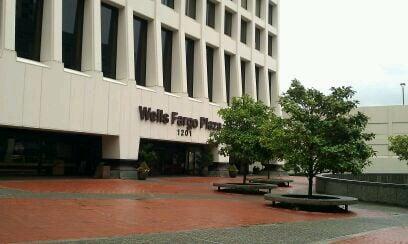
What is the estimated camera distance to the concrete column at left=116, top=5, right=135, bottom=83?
107 feet

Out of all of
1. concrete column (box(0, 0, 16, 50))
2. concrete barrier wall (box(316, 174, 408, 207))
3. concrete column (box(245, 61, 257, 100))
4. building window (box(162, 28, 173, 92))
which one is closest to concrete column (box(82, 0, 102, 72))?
concrete column (box(0, 0, 16, 50))

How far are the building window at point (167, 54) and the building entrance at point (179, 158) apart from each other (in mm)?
5109

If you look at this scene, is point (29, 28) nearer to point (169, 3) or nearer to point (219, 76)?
point (169, 3)

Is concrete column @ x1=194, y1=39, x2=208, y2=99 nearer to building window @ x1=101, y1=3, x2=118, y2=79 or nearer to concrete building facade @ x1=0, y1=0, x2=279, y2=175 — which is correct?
concrete building facade @ x1=0, y1=0, x2=279, y2=175

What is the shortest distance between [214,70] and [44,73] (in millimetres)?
19889

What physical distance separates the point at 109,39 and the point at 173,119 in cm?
746

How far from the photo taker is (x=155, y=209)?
16031 mm

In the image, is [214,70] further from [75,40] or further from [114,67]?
[75,40]

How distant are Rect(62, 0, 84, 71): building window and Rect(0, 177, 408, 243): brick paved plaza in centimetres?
1200

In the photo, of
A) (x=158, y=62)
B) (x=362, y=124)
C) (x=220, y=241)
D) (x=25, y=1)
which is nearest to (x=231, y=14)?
(x=158, y=62)

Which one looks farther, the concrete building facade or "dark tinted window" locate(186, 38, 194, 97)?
"dark tinted window" locate(186, 38, 194, 97)

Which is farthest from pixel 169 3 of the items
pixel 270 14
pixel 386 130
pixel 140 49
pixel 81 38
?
pixel 386 130

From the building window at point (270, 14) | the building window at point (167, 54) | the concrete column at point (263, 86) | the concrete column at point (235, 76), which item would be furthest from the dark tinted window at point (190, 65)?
the building window at point (270, 14)

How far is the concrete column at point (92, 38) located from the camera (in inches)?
1185
